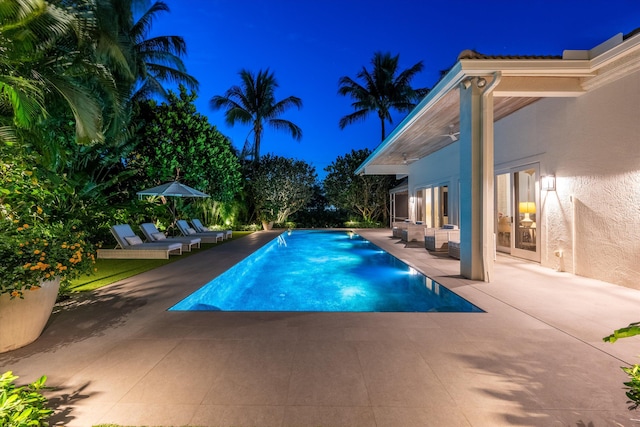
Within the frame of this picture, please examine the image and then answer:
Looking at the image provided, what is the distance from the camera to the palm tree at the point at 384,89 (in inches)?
941

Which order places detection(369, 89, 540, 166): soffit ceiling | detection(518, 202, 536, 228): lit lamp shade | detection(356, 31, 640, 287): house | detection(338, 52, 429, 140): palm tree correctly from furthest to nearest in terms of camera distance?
detection(338, 52, 429, 140): palm tree
detection(518, 202, 536, 228): lit lamp shade
detection(369, 89, 540, 166): soffit ceiling
detection(356, 31, 640, 287): house

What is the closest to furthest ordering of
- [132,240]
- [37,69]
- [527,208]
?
[37,69] < [527,208] < [132,240]

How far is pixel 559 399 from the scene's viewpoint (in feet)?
7.94

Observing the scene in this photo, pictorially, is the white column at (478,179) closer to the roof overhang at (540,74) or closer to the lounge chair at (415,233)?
the roof overhang at (540,74)

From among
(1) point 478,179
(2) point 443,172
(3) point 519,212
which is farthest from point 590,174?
(2) point 443,172

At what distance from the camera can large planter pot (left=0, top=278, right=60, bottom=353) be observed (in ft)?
10.6

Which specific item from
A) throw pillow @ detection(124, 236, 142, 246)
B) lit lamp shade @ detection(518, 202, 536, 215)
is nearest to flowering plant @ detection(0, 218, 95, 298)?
throw pillow @ detection(124, 236, 142, 246)

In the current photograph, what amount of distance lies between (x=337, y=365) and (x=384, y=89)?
78.8ft

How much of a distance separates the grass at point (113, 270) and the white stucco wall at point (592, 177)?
8994 millimetres

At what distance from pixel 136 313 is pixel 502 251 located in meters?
9.77

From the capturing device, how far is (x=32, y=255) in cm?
314

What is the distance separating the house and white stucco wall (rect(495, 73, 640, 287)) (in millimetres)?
19

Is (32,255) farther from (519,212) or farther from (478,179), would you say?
(519,212)

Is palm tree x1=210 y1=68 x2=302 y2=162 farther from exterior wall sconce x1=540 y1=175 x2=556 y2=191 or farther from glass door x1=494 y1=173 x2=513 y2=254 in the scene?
exterior wall sconce x1=540 y1=175 x2=556 y2=191
